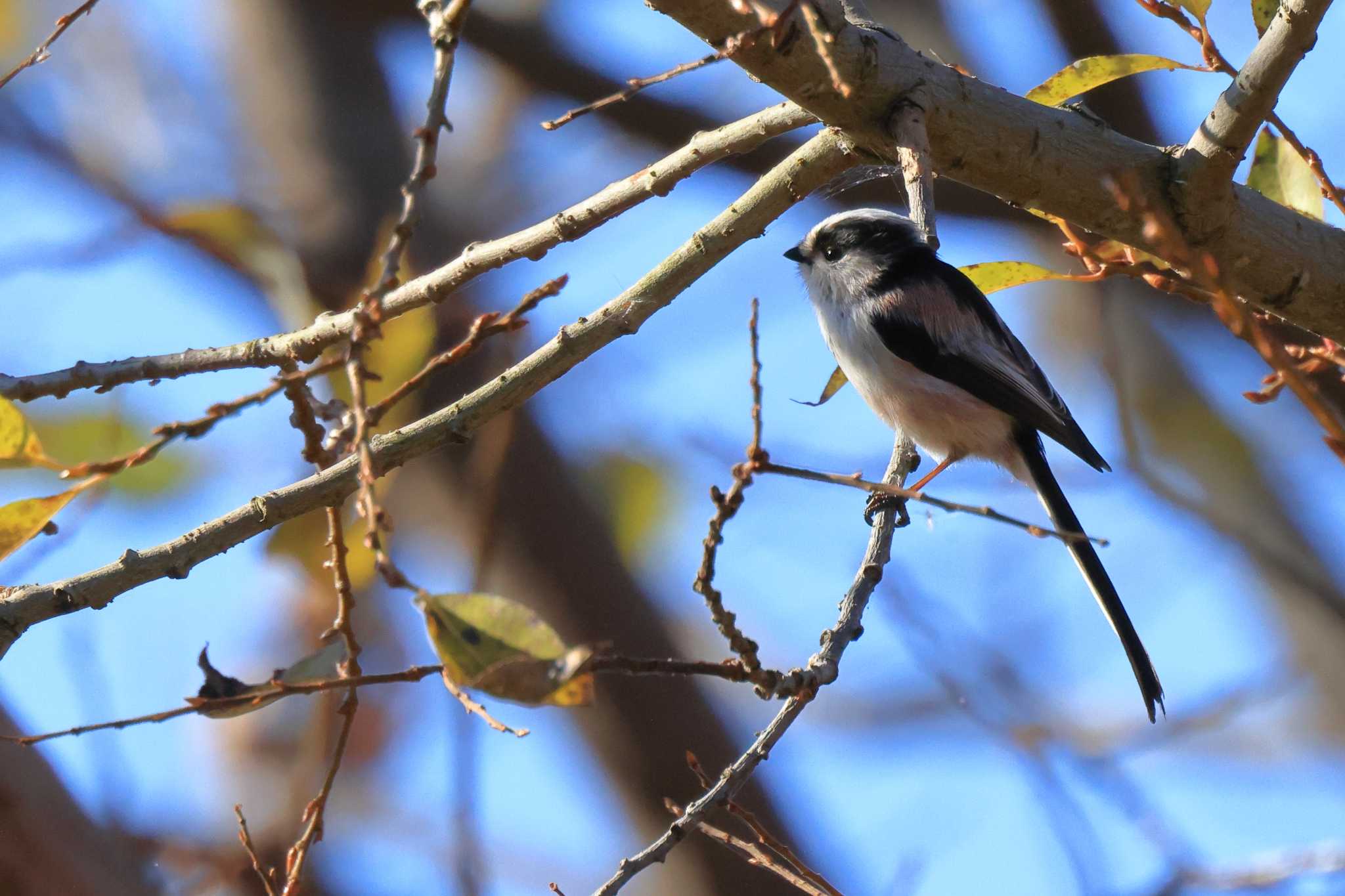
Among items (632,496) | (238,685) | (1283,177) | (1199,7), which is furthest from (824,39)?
(632,496)

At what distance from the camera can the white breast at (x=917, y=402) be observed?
2574 mm

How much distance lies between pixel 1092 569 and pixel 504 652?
67.9 inches

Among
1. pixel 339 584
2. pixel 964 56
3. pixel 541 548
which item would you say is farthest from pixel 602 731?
pixel 964 56

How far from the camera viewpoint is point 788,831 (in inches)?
137

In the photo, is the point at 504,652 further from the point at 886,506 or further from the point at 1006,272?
the point at 1006,272

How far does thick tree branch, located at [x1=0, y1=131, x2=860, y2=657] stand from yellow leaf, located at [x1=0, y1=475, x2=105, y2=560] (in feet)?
0.23

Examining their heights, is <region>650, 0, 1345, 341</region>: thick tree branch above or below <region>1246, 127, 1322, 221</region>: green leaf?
below

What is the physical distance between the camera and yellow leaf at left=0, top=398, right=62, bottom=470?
1447 mm

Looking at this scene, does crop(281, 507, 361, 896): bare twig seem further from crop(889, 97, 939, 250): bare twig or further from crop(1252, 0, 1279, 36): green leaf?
crop(1252, 0, 1279, 36): green leaf

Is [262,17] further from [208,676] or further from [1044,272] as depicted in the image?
[208,676]

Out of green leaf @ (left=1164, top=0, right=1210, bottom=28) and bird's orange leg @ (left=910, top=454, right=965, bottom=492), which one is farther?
bird's orange leg @ (left=910, top=454, right=965, bottom=492)

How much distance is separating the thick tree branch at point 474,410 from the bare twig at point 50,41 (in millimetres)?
581

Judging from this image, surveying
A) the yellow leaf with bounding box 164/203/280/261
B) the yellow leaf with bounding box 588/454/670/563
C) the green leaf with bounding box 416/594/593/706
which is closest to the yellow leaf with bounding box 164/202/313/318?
the yellow leaf with bounding box 164/203/280/261

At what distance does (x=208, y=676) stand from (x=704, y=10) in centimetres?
101
